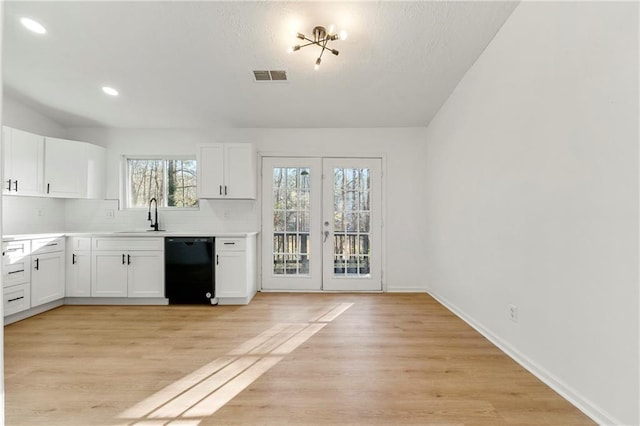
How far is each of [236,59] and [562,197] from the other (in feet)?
9.21

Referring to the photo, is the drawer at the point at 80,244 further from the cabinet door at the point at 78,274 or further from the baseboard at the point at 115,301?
the baseboard at the point at 115,301

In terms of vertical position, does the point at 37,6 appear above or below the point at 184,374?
above

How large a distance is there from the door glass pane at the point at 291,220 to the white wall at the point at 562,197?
2267 mm

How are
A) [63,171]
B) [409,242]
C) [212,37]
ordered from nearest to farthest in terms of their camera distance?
1. [212,37]
2. [63,171]
3. [409,242]

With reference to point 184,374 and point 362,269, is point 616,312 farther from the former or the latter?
point 362,269

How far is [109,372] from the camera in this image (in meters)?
2.11

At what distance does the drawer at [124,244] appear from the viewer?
3719 mm

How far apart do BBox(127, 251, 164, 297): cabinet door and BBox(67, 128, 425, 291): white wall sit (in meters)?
0.75

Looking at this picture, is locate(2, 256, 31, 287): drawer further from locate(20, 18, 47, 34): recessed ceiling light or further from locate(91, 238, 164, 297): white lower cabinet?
locate(20, 18, 47, 34): recessed ceiling light

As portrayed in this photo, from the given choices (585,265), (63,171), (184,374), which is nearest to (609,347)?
(585,265)

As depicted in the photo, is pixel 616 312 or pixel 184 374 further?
pixel 184 374

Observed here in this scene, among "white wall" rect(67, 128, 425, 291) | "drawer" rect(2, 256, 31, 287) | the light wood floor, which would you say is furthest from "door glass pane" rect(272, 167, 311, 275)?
"drawer" rect(2, 256, 31, 287)

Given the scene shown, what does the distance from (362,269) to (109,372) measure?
3.16m

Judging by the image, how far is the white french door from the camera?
4434 millimetres
